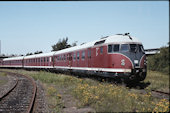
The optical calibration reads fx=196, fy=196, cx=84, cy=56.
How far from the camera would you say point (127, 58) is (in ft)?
37.9

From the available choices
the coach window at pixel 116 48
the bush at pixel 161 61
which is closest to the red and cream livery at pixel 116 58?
the coach window at pixel 116 48

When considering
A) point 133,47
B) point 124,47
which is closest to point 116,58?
point 124,47

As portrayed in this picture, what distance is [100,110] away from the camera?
6.07 metres

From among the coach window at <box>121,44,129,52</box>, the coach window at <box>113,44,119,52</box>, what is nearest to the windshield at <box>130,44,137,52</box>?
the coach window at <box>121,44,129,52</box>

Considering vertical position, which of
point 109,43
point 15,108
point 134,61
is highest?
point 109,43

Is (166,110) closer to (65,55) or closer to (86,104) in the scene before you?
(86,104)

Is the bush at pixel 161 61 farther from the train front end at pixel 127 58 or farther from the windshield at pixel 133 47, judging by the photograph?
the windshield at pixel 133 47

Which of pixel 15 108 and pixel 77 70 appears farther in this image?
pixel 77 70

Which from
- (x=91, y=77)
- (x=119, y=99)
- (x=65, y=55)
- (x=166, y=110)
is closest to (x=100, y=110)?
(x=119, y=99)

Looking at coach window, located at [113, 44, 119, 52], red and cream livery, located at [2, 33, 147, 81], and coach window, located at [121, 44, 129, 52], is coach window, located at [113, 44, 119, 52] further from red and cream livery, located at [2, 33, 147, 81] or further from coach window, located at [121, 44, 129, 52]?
A: coach window, located at [121, 44, 129, 52]

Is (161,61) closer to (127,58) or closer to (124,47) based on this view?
(124,47)

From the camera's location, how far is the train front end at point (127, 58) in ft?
37.7

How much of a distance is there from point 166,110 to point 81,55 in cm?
1177

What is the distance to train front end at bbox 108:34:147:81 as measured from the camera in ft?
37.7
